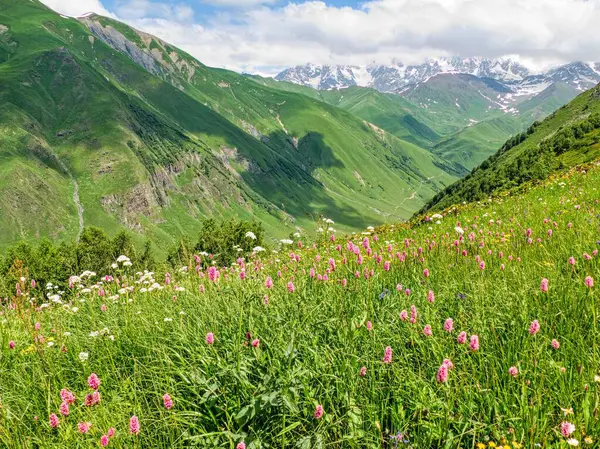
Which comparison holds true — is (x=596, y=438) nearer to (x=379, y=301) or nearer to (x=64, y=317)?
(x=379, y=301)

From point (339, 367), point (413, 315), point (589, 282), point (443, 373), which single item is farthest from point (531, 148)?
point (443, 373)

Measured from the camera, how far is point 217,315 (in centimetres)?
500

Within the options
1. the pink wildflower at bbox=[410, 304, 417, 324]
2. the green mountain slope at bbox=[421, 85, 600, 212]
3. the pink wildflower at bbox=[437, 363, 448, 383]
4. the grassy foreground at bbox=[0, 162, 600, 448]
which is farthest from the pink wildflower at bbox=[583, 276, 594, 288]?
the green mountain slope at bbox=[421, 85, 600, 212]

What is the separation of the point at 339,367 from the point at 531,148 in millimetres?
68720

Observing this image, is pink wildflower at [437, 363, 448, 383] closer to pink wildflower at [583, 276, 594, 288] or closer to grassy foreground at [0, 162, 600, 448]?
grassy foreground at [0, 162, 600, 448]

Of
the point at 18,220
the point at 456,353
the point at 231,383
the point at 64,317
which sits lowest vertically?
the point at 18,220

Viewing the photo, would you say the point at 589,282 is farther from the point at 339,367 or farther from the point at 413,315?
the point at 339,367

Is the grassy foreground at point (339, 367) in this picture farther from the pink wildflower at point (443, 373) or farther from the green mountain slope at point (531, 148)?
the green mountain slope at point (531, 148)

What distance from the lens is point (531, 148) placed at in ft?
201

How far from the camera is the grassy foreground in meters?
3.08

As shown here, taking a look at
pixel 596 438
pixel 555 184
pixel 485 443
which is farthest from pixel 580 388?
pixel 555 184

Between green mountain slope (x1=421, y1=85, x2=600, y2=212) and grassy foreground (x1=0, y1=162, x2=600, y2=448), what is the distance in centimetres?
4782

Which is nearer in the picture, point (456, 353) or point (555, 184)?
point (456, 353)

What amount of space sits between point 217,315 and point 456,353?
2.79 m
